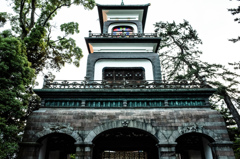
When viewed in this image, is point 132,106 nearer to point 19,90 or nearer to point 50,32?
point 19,90

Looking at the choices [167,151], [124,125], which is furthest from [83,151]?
[167,151]

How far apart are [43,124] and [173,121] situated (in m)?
7.82

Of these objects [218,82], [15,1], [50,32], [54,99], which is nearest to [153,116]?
[54,99]

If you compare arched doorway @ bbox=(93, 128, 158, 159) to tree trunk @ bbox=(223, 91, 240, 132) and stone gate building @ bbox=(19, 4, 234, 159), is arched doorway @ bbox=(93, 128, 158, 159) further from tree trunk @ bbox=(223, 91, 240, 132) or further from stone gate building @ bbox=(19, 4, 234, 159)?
tree trunk @ bbox=(223, 91, 240, 132)

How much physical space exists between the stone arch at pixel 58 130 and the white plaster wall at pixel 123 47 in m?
7.63

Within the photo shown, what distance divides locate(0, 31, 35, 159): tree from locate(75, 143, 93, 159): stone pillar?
3.28 m

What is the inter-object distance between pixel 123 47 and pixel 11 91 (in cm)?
938

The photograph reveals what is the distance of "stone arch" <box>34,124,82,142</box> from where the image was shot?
935 centimetres

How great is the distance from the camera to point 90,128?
958 centimetres

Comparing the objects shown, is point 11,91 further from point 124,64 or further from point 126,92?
point 124,64

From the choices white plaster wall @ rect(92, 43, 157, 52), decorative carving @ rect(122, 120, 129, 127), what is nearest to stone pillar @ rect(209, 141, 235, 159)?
decorative carving @ rect(122, 120, 129, 127)

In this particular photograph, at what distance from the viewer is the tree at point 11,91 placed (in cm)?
861

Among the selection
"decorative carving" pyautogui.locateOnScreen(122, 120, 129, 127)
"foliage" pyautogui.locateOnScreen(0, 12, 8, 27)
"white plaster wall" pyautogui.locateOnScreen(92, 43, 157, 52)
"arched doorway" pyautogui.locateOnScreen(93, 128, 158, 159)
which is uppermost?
"foliage" pyautogui.locateOnScreen(0, 12, 8, 27)

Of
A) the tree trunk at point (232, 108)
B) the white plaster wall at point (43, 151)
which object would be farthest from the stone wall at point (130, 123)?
the tree trunk at point (232, 108)
